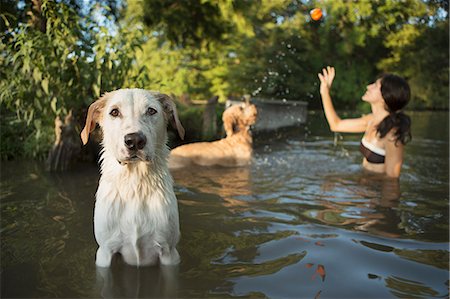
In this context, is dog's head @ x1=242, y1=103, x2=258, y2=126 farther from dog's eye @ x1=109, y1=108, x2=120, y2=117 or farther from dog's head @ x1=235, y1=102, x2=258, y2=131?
dog's eye @ x1=109, y1=108, x2=120, y2=117

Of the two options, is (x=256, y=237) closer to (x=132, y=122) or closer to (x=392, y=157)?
(x=132, y=122)

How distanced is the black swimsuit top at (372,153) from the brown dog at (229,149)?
8.00 feet

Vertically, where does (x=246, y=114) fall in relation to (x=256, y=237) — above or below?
above

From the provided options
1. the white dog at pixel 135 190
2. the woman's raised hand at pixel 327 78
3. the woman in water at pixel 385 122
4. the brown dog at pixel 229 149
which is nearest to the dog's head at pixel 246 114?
the brown dog at pixel 229 149

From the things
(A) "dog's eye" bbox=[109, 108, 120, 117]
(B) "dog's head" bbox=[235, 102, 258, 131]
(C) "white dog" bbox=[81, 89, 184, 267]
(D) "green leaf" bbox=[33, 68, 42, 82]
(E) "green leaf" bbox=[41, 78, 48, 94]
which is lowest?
(C) "white dog" bbox=[81, 89, 184, 267]

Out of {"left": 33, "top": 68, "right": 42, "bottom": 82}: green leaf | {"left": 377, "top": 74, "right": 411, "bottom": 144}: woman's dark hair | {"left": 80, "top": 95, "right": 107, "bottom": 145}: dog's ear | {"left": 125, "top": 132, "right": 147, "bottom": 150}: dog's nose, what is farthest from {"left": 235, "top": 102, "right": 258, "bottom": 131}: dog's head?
{"left": 125, "top": 132, "right": 147, "bottom": 150}: dog's nose

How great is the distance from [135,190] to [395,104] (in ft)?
17.1

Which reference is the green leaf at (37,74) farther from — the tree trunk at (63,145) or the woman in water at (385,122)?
the woman in water at (385,122)

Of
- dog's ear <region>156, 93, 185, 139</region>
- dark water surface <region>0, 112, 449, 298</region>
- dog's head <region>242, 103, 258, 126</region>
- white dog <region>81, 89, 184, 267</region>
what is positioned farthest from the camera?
dog's head <region>242, 103, 258, 126</region>

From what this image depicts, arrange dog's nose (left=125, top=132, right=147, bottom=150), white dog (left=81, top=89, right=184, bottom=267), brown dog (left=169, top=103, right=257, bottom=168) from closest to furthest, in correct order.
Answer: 1. dog's nose (left=125, top=132, right=147, bottom=150)
2. white dog (left=81, top=89, right=184, bottom=267)
3. brown dog (left=169, top=103, right=257, bottom=168)

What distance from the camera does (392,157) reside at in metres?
6.87

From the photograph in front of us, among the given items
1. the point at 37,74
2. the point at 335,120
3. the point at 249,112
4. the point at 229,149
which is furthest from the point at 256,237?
the point at 37,74

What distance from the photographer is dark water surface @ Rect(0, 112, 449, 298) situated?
3.34m

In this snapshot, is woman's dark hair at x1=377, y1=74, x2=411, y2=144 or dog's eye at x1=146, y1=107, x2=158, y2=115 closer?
dog's eye at x1=146, y1=107, x2=158, y2=115
